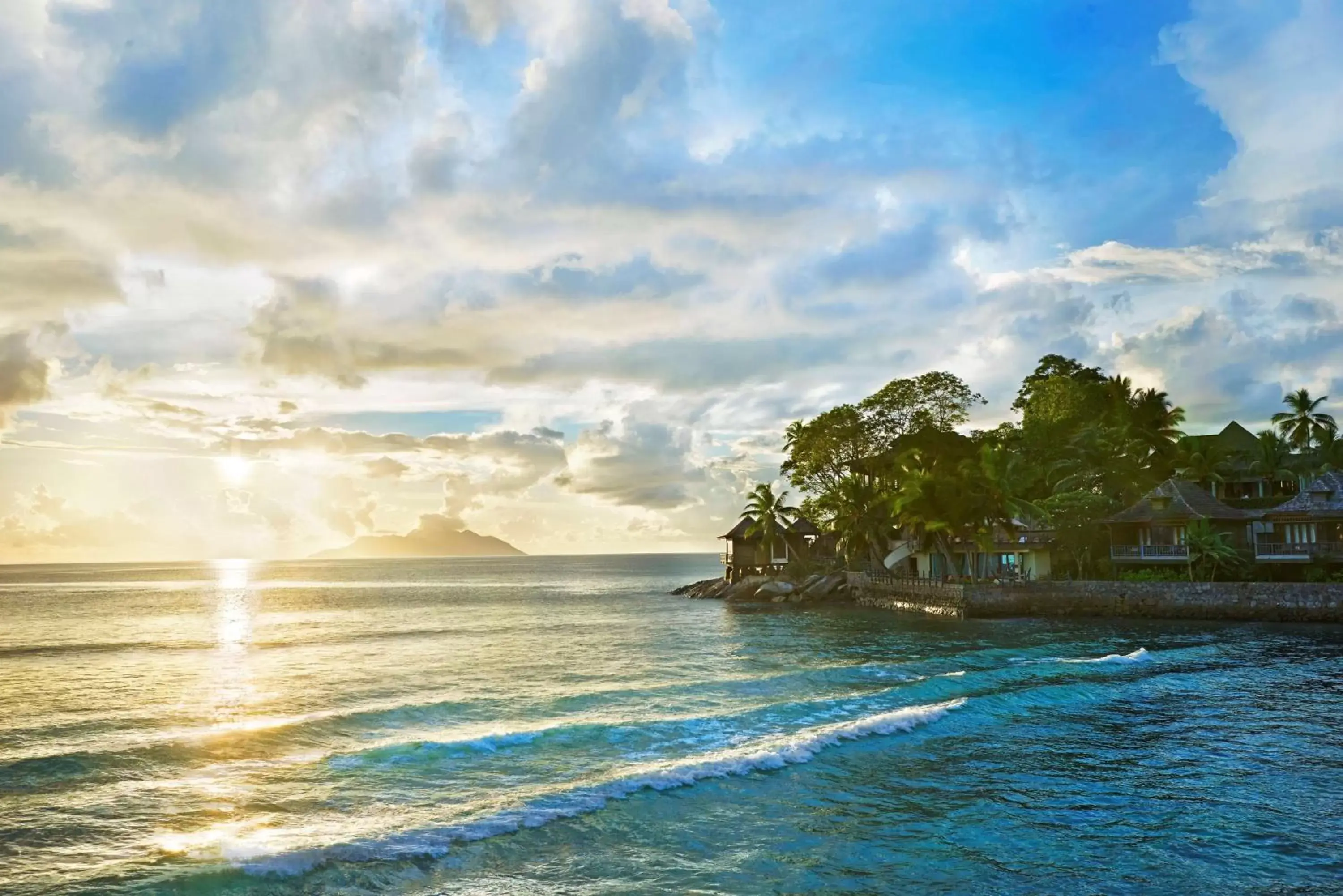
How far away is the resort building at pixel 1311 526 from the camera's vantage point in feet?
149

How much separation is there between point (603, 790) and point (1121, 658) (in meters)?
22.4

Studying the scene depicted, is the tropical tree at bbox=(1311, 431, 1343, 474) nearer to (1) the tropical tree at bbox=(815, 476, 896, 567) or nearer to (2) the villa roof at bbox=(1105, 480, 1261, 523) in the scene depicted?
(2) the villa roof at bbox=(1105, 480, 1261, 523)

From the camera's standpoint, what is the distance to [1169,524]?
49.9m

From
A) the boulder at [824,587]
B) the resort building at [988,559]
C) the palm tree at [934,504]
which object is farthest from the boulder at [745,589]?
the palm tree at [934,504]

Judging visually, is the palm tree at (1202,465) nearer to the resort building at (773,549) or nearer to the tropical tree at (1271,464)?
the tropical tree at (1271,464)

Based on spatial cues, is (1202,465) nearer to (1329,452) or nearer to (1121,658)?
(1329,452)

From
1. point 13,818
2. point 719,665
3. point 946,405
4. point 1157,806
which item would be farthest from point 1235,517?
point 13,818

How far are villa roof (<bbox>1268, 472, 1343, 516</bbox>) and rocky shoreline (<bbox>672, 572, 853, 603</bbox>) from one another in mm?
26672

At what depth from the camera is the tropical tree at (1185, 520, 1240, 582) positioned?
45.4 metres

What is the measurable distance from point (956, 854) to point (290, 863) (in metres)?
9.28

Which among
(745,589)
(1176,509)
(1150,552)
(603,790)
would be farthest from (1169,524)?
(603,790)

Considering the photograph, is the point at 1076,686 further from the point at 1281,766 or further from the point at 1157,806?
the point at 1157,806

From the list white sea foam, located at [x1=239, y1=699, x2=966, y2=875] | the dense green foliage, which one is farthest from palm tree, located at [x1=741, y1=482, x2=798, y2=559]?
white sea foam, located at [x1=239, y1=699, x2=966, y2=875]

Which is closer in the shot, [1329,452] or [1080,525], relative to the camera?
[1080,525]
